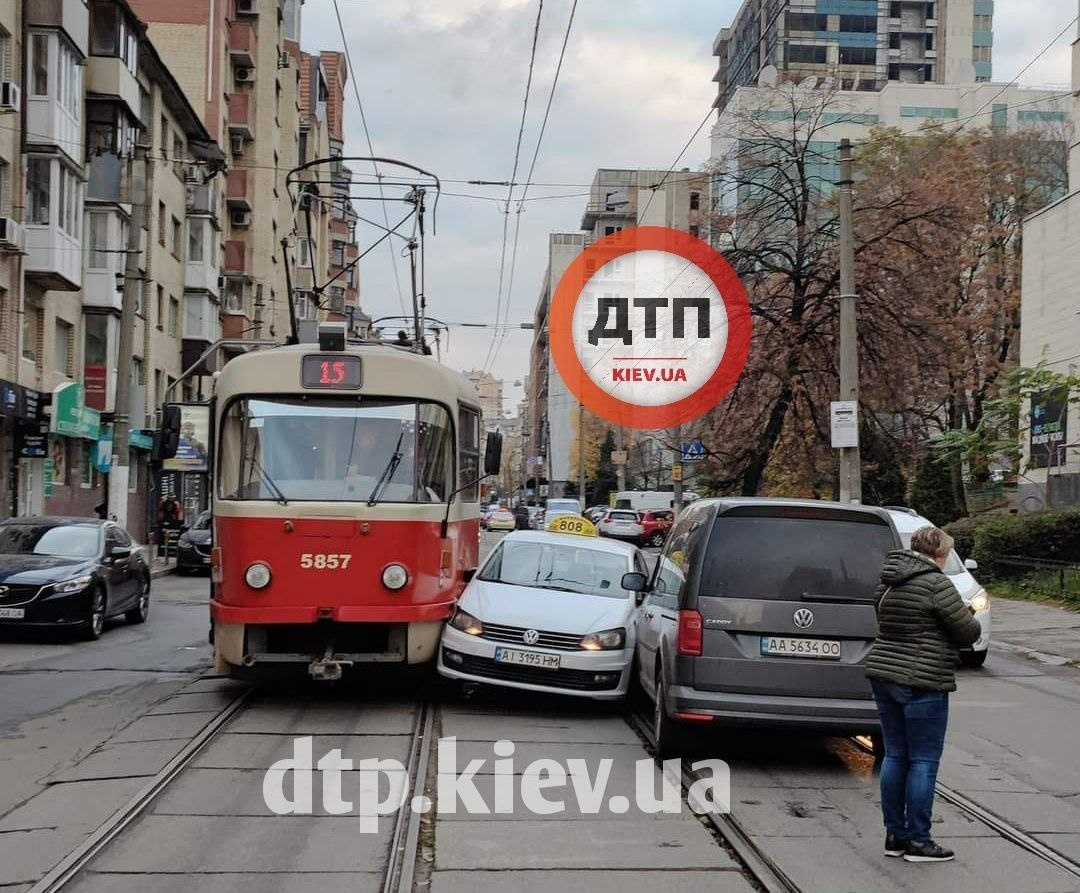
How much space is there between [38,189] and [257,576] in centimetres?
2396

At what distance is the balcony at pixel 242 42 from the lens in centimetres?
5659

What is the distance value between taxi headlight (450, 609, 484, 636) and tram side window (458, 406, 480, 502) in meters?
1.28

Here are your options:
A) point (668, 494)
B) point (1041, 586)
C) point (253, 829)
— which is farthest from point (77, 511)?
point (668, 494)

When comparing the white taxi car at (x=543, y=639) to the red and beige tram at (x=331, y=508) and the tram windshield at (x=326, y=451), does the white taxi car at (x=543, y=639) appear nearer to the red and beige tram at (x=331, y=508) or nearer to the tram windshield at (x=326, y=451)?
the red and beige tram at (x=331, y=508)

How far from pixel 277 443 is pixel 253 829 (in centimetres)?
510

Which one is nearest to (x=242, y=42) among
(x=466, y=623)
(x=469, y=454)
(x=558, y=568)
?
(x=469, y=454)

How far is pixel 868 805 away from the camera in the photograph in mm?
8406

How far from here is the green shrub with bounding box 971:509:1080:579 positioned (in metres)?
25.5

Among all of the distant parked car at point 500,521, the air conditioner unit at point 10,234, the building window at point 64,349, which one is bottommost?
the distant parked car at point 500,521

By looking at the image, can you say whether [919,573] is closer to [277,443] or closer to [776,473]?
[277,443]

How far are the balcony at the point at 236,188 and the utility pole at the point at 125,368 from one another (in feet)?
91.1

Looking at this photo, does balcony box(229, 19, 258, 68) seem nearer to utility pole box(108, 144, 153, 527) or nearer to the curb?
utility pole box(108, 144, 153, 527)

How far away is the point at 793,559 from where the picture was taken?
925 cm

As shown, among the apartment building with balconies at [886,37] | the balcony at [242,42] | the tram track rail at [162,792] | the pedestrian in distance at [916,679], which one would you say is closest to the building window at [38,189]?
the tram track rail at [162,792]
